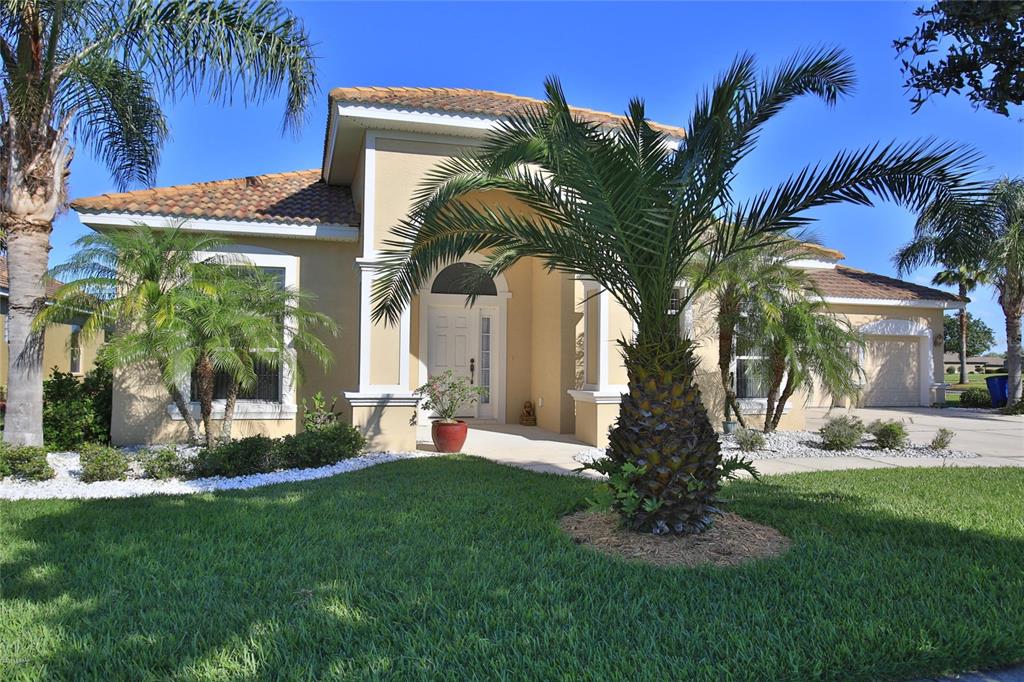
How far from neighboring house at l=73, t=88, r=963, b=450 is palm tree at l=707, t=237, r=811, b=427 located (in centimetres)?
79

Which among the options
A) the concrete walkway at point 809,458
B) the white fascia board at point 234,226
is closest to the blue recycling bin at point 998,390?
the concrete walkway at point 809,458

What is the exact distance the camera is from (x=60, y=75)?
8258mm

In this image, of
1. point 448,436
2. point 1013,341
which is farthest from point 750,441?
point 1013,341

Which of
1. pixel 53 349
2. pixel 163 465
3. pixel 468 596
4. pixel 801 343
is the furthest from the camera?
pixel 53 349

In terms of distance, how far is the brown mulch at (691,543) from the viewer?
4.87 metres

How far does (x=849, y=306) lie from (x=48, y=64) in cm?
2084

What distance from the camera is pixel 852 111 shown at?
5.88m

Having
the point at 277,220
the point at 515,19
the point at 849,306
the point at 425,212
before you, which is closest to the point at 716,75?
the point at 425,212

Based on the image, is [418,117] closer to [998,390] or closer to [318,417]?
[318,417]

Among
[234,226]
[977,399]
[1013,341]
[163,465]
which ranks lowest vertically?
[163,465]

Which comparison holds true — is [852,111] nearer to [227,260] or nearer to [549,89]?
[549,89]

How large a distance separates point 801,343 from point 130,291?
1055 cm

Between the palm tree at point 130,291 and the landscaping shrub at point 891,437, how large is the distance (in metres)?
11.1

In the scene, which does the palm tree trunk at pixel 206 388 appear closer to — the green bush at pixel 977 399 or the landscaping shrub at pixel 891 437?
the landscaping shrub at pixel 891 437
